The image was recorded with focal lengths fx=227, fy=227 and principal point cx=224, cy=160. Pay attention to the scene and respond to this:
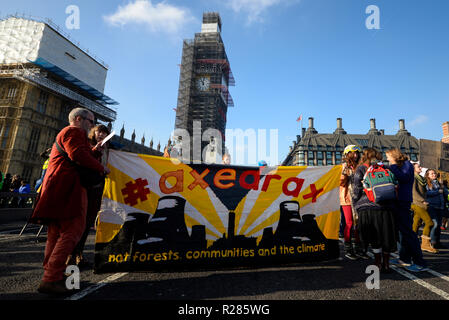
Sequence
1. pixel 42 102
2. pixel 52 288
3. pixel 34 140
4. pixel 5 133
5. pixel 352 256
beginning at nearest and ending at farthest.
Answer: pixel 52 288
pixel 352 256
pixel 5 133
pixel 34 140
pixel 42 102

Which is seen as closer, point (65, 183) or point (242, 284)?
point (65, 183)

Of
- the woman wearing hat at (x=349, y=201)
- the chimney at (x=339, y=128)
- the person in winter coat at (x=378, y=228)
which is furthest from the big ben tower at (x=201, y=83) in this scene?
the person in winter coat at (x=378, y=228)

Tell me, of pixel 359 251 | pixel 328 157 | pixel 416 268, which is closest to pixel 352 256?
pixel 359 251

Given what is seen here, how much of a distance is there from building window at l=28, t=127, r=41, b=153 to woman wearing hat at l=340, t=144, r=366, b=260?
140 ft

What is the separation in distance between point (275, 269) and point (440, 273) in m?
2.32

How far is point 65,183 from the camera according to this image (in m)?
2.37

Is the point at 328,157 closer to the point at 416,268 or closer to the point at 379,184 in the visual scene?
the point at 416,268

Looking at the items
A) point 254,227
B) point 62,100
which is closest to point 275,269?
point 254,227

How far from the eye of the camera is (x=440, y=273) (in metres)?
3.18

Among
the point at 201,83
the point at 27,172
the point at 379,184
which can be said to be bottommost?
the point at 379,184

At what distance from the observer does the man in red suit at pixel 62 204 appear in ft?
7.32

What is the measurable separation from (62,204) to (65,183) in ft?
0.71
